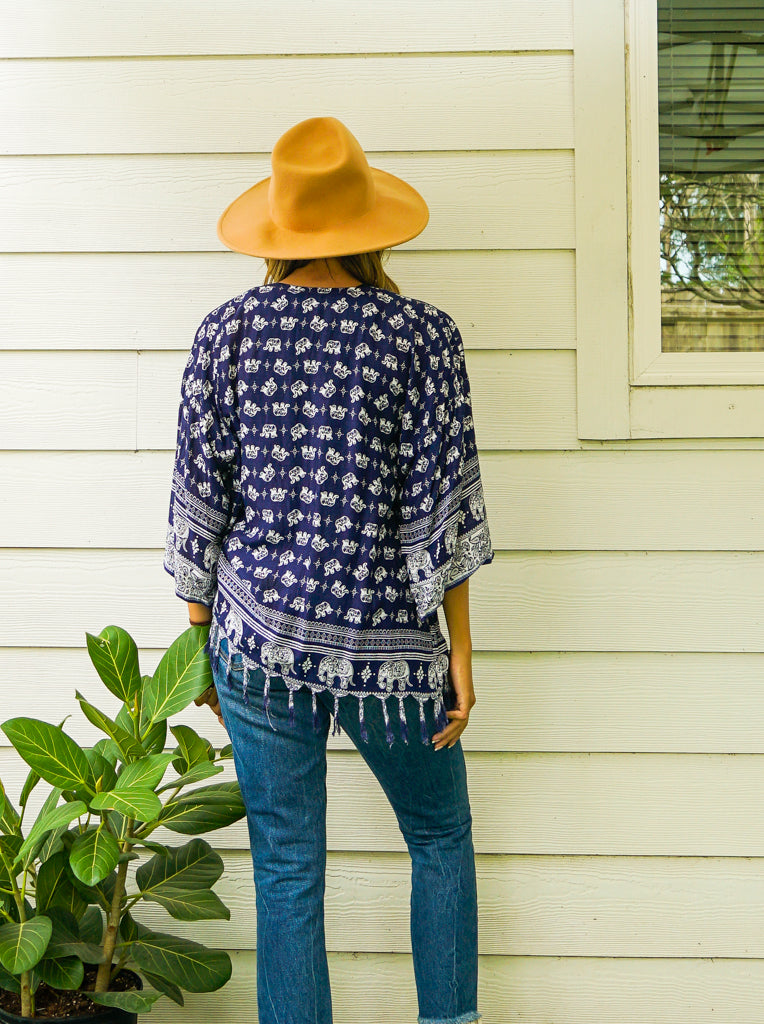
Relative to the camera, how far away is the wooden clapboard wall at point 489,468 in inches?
62.1

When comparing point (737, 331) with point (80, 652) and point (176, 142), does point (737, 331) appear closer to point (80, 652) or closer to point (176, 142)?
point (176, 142)

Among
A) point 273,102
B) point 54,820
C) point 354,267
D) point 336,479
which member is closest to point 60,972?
point 54,820

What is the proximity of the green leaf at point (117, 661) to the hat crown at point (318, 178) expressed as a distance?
680 mm

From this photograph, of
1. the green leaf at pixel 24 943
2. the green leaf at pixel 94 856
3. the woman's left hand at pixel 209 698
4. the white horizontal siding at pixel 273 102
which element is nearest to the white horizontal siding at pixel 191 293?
the white horizontal siding at pixel 273 102

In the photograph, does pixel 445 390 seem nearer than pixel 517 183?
Yes

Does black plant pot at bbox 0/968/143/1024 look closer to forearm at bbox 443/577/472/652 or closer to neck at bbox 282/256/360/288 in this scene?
forearm at bbox 443/577/472/652

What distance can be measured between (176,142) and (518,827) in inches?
56.9

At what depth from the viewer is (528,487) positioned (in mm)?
1593

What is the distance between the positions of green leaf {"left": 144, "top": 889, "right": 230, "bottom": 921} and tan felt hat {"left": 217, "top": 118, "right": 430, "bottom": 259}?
102 cm

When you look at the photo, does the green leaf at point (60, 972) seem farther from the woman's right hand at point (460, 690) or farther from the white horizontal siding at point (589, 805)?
the woman's right hand at point (460, 690)

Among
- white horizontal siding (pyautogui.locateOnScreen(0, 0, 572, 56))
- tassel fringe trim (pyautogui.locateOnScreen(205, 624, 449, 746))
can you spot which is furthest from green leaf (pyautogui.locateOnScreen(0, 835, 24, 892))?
white horizontal siding (pyautogui.locateOnScreen(0, 0, 572, 56))

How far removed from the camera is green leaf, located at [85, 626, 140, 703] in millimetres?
1323

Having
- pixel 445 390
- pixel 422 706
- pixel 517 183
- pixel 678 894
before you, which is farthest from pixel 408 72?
pixel 678 894

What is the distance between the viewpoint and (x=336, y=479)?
115cm
